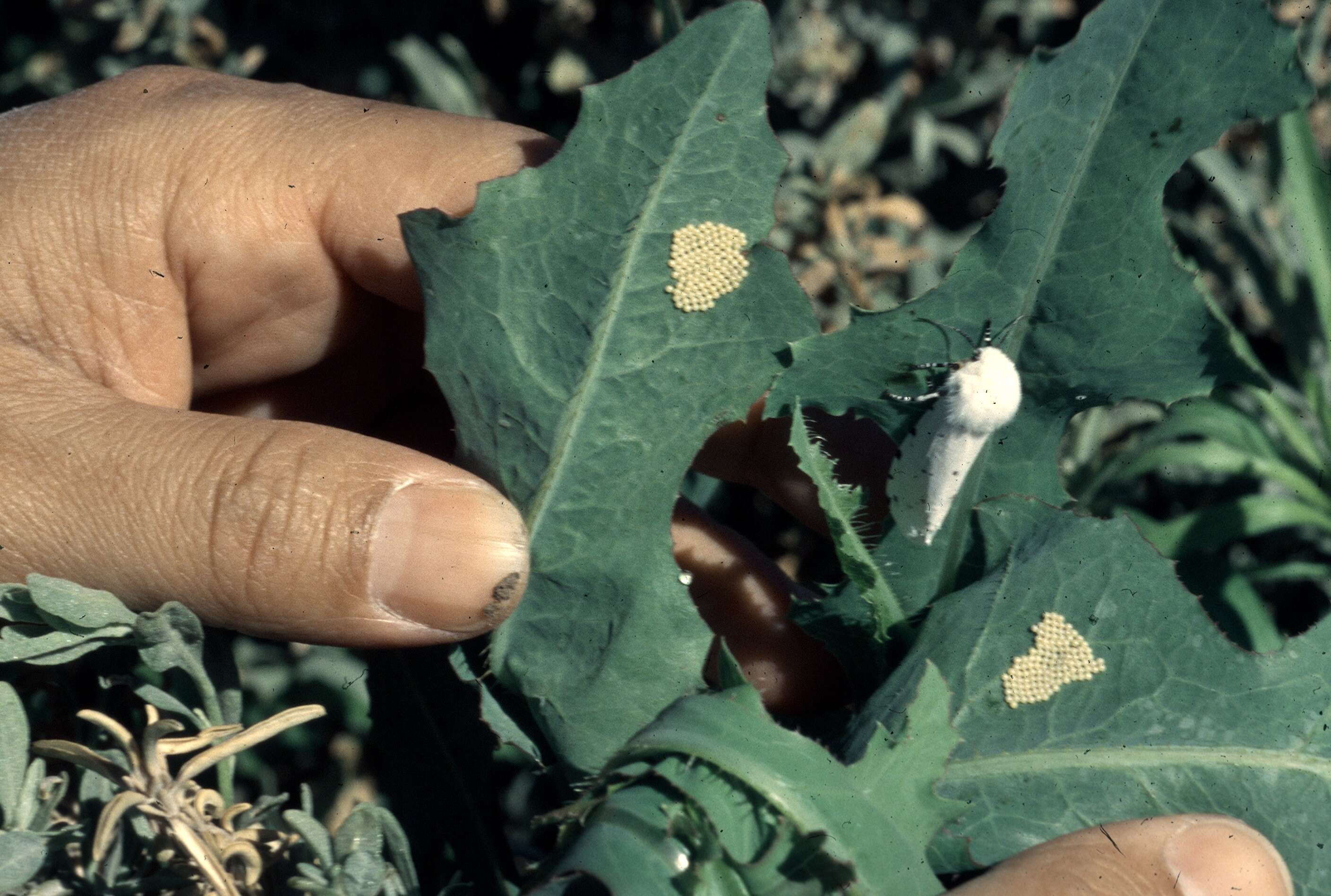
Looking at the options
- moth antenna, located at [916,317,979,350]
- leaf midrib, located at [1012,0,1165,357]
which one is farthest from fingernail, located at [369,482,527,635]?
leaf midrib, located at [1012,0,1165,357]

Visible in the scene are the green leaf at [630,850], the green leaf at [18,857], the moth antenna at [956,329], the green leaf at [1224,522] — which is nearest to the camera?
the green leaf at [630,850]

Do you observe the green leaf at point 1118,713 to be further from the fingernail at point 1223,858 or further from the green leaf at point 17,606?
the green leaf at point 17,606

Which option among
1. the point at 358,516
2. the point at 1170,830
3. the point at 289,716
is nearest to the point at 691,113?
the point at 358,516

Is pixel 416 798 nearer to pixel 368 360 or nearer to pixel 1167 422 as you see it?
pixel 368 360

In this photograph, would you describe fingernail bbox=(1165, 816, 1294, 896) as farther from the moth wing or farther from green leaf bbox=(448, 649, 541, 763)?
green leaf bbox=(448, 649, 541, 763)

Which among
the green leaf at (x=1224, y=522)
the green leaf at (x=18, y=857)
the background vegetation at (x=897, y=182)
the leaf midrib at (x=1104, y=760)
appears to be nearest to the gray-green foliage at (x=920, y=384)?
the leaf midrib at (x=1104, y=760)

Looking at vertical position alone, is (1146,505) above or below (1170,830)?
below
